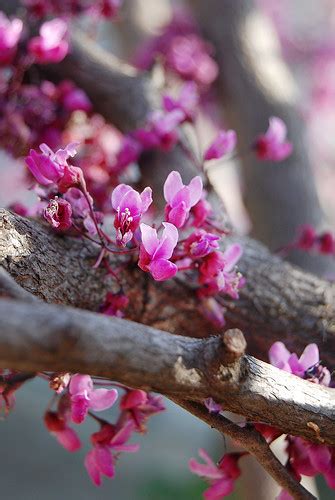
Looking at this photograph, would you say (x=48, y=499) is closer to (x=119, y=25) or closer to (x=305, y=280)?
(x=119, y=25)

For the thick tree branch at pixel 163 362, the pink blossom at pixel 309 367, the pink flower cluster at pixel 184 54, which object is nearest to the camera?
the thick tree branch at pixel 163 362

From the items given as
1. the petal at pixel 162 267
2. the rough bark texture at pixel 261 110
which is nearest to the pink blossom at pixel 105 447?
the petal at pixel 162 267

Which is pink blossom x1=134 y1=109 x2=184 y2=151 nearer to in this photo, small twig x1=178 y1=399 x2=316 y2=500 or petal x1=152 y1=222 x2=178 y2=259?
petal x1=152 y1=222 x2=178 y2=259

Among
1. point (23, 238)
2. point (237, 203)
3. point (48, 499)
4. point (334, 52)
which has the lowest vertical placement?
point (48, 499)

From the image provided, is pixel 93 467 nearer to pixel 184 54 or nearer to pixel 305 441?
pixel 305 441

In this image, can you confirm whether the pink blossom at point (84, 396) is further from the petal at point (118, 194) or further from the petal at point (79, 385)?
the petal at point (118, 194)

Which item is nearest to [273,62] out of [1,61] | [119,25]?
[119,25]

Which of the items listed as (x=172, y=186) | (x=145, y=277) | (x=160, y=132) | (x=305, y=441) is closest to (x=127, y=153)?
(x=160, y=132)

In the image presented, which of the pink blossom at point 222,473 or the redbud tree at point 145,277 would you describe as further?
the pink blossom at point 222,473

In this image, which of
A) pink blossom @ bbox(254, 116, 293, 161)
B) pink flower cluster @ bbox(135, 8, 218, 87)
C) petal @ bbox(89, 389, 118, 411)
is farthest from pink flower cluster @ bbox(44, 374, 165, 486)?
pink flower cluster @ bbox(135, 8, 218, 87)
